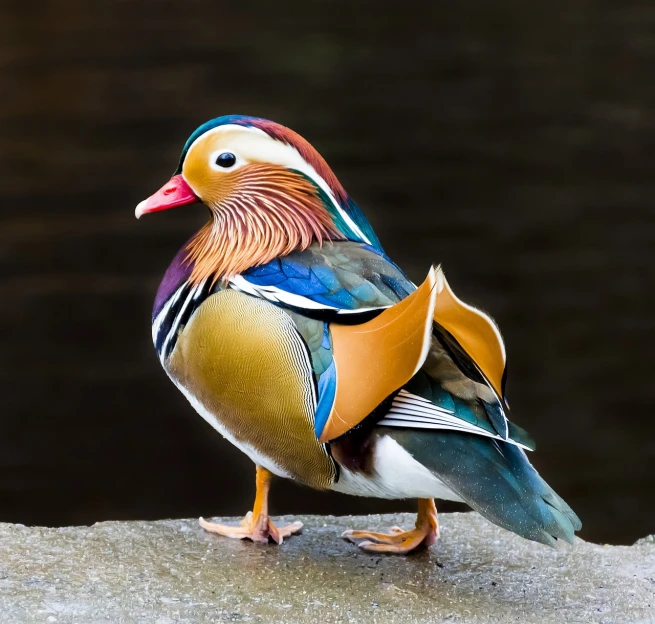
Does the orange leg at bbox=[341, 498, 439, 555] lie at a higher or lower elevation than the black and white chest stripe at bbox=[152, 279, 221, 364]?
lower

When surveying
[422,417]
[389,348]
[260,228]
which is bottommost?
[422,417]

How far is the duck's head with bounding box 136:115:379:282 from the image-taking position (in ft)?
7.71

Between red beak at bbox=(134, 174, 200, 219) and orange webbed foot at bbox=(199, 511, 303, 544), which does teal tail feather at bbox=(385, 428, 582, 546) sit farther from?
red beak at bbox=(134, 174, 200, 219)

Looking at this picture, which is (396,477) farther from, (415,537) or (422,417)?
(415,537)

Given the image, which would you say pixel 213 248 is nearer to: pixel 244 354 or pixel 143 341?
pixel 244 354

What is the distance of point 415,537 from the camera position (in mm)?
2529

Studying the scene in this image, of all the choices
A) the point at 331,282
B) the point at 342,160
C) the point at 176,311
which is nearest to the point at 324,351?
the point at 331,282

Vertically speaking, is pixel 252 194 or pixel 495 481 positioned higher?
pixel 252 194

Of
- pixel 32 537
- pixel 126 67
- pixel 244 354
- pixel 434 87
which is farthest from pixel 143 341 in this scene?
pixel 244 354

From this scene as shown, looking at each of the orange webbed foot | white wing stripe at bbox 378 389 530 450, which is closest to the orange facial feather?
white wing stripe at bbox 378 389 530 450

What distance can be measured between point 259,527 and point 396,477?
0.52 m

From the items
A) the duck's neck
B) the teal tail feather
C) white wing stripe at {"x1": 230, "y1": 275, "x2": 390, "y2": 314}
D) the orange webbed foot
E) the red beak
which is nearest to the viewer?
the teal tail feather

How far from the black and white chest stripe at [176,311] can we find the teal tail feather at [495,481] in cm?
49

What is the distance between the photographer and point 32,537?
8.34 ft
